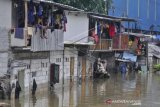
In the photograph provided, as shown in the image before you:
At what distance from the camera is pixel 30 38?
24.1 m

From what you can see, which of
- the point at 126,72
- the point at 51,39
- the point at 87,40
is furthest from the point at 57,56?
the point at 126,72

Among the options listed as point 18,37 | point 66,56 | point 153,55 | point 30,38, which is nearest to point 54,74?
point 66,56

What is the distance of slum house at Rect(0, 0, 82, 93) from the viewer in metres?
23.2

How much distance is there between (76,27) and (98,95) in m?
7.73

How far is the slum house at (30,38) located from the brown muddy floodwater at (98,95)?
120cm

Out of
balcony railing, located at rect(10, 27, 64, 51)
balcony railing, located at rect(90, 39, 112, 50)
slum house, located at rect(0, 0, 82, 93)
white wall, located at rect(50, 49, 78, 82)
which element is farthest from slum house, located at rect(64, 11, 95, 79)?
slum house, located at rect(0, 0, 82, 93)

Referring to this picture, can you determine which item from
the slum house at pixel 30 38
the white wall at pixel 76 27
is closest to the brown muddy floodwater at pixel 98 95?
the slum house at pixel 30 38

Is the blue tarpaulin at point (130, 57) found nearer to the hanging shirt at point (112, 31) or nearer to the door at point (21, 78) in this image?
the hanging shirt at point (112, 31)

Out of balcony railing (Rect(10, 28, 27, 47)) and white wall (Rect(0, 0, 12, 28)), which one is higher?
white wall (Rect(0, 0, 12, 28))

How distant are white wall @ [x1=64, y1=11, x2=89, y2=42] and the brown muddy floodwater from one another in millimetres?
3026

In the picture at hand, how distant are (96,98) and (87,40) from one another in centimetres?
1021

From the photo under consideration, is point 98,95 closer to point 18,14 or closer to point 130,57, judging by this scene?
point 18,14

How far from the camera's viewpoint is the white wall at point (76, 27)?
1257 inches

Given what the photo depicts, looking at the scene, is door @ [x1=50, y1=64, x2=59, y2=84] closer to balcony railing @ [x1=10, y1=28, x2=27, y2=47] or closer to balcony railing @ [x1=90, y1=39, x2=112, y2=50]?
balcony railing @ [x1=10, y1=28, x2=27, y2=47]
